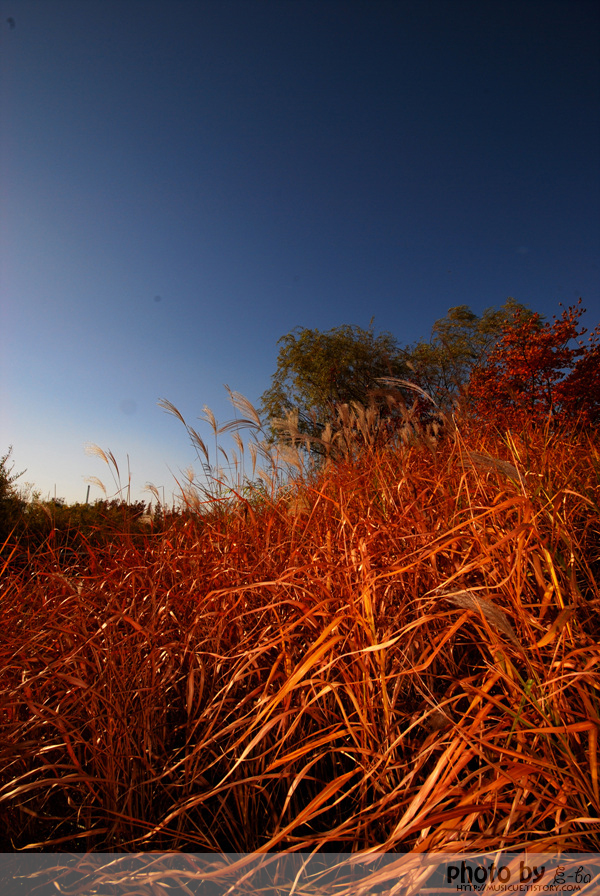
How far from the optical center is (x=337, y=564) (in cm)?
159

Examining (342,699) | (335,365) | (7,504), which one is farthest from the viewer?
(335,365)

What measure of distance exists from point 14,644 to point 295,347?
17.0 metres

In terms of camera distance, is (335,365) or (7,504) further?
(335,365)

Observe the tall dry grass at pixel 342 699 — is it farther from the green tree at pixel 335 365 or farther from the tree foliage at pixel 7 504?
the green tree at pixel 335 365

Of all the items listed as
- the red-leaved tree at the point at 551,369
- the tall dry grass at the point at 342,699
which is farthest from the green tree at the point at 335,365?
the tall dry grass at the point at 342,699

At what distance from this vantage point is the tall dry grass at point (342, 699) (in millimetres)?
980

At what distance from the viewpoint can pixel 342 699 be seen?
1.44 metres

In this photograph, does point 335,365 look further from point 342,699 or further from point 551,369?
point 342,699

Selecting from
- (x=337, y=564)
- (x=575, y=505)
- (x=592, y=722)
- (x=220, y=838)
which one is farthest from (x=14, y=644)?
(x=575, y=505)

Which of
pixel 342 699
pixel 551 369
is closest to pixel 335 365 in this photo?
pixel 551 369

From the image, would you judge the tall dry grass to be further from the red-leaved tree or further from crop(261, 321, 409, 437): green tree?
crop(261, 321, 409, 437): green tree

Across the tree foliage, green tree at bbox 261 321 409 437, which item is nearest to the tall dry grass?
the tree foliage

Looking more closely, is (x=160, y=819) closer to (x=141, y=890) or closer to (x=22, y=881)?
(x=141, y=890)

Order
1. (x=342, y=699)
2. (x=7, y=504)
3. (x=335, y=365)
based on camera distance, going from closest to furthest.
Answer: (x=342, y=699), (x=7, y=504), (x=335, y=365)
